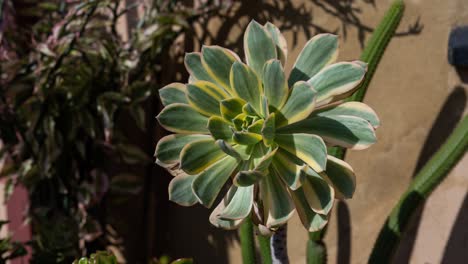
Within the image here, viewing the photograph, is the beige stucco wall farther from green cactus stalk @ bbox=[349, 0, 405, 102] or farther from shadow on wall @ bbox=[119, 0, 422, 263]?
green cactus stalk @ bbox=[349, 0, 405, 102]

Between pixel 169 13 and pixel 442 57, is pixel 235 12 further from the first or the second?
pixel 442 57

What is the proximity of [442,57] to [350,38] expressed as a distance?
266mm

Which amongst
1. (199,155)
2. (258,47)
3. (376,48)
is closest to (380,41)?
(376,48)

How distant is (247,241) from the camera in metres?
1.17

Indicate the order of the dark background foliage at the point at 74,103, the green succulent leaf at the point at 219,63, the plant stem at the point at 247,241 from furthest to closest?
the dark background foliage at the point at 74,103
the plant stem at the point at 247,241
the green succulent leaf at the point at 219,63

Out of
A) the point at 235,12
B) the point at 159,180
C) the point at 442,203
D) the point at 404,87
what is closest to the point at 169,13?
the point at 235,12

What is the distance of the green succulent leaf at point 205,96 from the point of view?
0.79m

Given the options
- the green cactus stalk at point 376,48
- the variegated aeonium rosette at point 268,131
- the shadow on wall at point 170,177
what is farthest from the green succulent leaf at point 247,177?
the shadow on wall at point 170,177

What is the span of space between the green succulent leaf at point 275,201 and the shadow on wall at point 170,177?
26.1 inches

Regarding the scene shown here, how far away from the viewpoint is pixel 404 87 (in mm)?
1301

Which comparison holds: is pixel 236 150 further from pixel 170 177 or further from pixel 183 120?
pixel 170 177

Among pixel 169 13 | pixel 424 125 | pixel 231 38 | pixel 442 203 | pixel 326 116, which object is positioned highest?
pixel 169 13

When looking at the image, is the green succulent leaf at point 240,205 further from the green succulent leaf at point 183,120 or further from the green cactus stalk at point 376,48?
the green cactus stalk at point 376,48

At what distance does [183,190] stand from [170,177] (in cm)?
110
